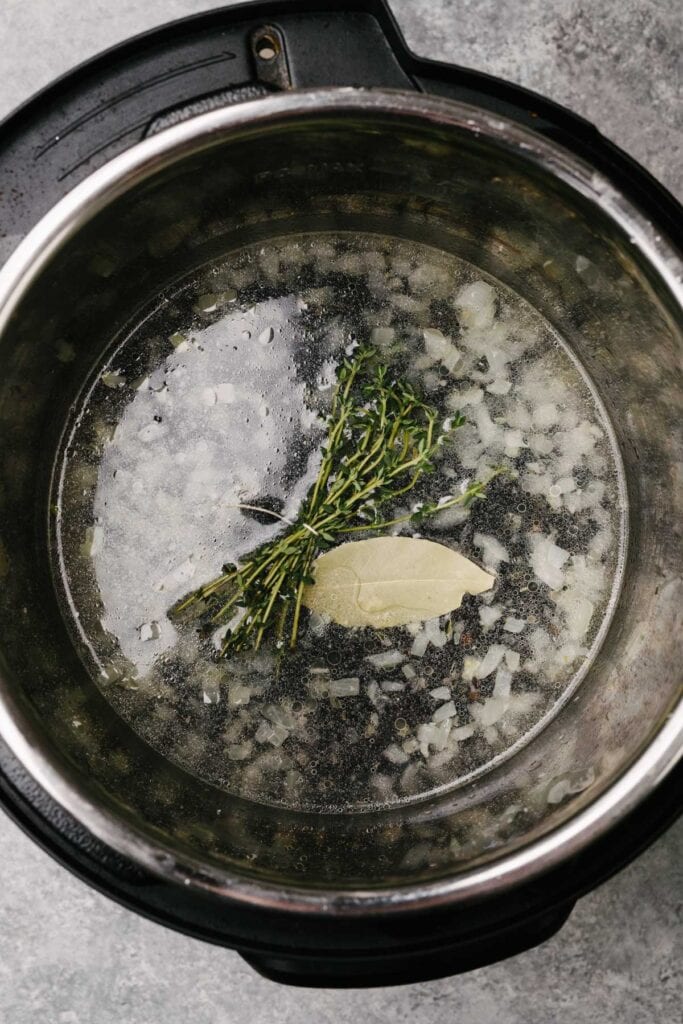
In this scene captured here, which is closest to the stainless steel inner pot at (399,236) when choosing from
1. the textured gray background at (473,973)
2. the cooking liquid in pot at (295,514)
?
the cooking liquid in pot at (295,514)

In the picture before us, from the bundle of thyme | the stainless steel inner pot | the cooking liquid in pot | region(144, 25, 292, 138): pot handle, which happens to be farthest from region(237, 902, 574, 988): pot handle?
region(144, 25, 292, 138): pot handle

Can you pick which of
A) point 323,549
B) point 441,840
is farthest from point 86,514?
point 441,840

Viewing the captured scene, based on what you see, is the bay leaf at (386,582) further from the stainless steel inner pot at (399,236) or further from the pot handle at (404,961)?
the pot handle at (404,961)

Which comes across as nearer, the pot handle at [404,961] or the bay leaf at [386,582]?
the pot handle at [404,961]

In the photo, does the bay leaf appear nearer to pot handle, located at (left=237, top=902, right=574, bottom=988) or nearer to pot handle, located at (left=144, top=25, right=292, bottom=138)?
pot handle, located at (left=237, top=902, right=574, bottom=988)

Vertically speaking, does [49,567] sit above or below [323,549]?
above

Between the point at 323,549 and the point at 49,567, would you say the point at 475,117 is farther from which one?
the point at 49,567
